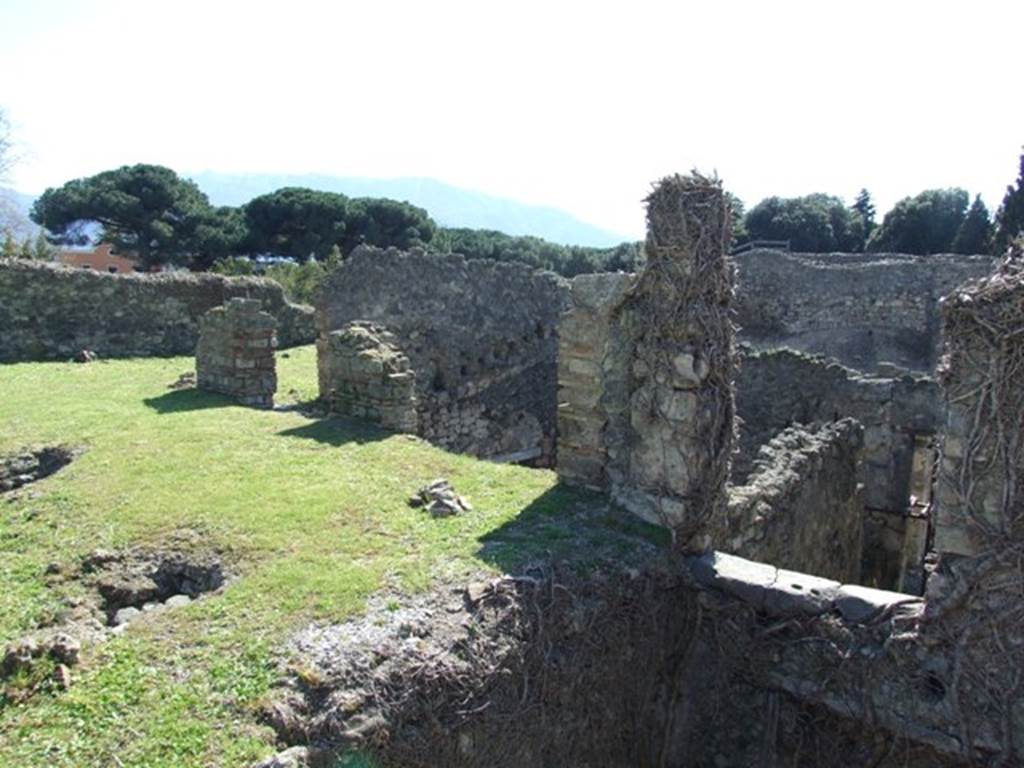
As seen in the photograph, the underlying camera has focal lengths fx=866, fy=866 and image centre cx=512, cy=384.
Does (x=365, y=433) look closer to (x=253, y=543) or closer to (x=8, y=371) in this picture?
(x=253, y=543)

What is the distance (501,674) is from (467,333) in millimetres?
11996

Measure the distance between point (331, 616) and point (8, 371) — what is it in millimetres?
12039

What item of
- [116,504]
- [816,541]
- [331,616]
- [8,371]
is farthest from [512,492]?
[8,371]

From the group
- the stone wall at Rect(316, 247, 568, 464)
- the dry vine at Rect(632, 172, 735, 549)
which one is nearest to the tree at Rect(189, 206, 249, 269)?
the stone wall at Rect(316, 247, 568, 464)

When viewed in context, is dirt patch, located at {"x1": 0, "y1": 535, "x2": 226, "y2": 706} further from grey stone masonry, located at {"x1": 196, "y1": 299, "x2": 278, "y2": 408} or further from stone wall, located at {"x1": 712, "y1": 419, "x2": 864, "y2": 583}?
grey stone masonry, located at {"x1": 196, "y1": 299, "x2": 278, "y2": 408}

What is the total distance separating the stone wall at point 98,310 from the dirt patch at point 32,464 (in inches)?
306

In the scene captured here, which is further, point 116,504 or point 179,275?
point 179,275

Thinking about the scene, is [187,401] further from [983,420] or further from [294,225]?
[294,225]

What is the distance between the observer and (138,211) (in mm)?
42469

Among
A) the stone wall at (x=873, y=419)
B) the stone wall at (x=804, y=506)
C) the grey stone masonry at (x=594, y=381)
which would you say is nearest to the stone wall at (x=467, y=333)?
the stone wall at (x=873, y=419)

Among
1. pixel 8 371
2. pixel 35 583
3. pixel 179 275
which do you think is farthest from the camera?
pixel 179 275

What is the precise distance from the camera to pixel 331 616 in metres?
5.02

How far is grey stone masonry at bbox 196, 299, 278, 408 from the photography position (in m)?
12.1

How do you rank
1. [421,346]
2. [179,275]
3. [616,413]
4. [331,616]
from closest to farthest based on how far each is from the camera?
[331,616] < [616,413] < [421,346] < [179,275]
